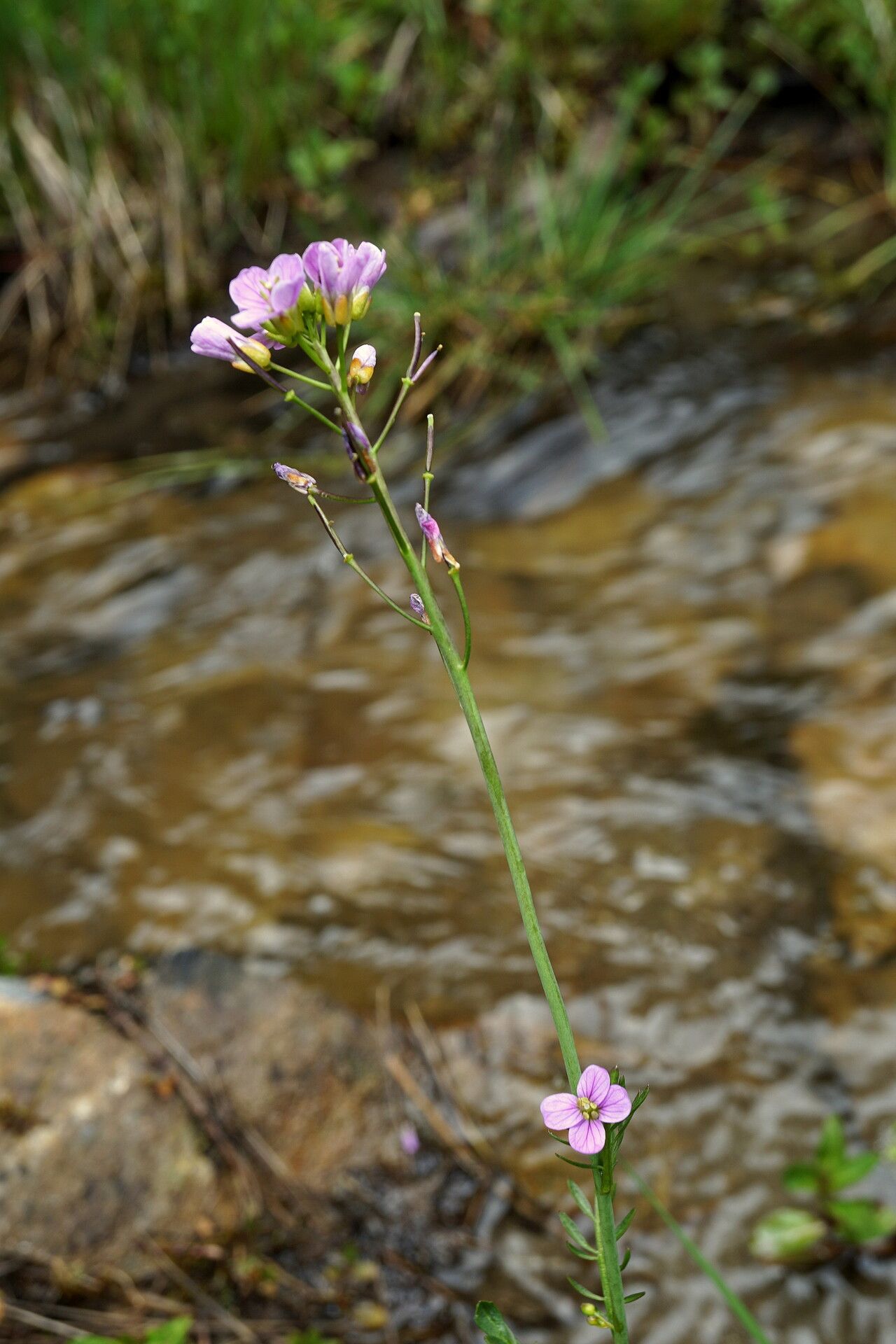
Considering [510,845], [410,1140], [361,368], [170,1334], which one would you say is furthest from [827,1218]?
[361,368]

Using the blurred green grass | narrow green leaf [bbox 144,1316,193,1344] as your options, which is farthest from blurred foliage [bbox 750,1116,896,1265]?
the blurred green grass

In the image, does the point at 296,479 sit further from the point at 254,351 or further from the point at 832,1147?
the point at 832,1147

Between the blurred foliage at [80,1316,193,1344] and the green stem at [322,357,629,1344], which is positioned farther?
the blurred foliage at [80,1316,193,1344]

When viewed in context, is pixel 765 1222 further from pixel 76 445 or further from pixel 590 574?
pixel 76 445

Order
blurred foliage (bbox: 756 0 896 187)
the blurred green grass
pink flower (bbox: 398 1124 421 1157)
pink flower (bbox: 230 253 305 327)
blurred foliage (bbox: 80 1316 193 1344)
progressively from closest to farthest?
1. pink flower (bbox: 230 253 305 327)
2. blurred foliage (bbox: 80 1316 193 1344)
3. pink flower (bbox: 398 1124 421 1157)
4. blurred foliage (bbox: 756 0 896 187)
5. the blurred green grass

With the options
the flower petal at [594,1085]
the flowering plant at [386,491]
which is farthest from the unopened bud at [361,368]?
the flower petal at [594,1085]

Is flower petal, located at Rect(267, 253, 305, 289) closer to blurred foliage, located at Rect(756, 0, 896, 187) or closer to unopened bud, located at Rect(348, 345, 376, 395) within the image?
unopened bud, located at Rect(348, 345, 376, 395)
